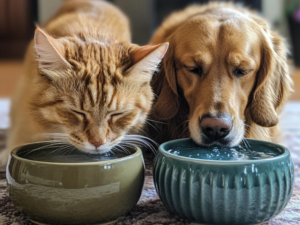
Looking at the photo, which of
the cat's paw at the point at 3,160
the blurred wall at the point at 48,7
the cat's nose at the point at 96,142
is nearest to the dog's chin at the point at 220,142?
the cat's nose at the point at 96,142

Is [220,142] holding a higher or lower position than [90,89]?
lower

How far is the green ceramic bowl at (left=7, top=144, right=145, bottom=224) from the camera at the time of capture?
871 mm

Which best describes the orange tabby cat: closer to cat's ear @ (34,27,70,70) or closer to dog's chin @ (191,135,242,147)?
cat's ear @ (34,27,70,70)

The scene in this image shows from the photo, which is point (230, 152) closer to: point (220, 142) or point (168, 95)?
point (220, 142)

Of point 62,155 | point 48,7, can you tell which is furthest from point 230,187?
point 48,7

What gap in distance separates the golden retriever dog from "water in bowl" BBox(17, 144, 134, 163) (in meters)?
0.28

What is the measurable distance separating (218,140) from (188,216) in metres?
0.36

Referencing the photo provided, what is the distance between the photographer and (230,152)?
107 cm

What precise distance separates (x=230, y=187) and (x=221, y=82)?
20.6 inches

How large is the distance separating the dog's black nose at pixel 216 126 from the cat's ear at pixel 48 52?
0.46 m

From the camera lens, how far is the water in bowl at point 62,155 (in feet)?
→ 3.39

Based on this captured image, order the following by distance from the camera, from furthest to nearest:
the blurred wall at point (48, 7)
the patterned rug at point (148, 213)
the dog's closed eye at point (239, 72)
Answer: the blurred wall at point (48, 7)
the dog's closed eye at point (239, 72)
the patterned rug at point (148, 213)

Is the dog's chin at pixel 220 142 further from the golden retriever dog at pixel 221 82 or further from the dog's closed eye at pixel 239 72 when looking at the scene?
the dog's closed eye at pixel 239 72

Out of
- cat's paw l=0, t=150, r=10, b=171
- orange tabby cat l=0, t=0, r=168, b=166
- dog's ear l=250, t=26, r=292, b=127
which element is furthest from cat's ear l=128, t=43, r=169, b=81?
cat's paw l=0, t=150, r=10, b=171
